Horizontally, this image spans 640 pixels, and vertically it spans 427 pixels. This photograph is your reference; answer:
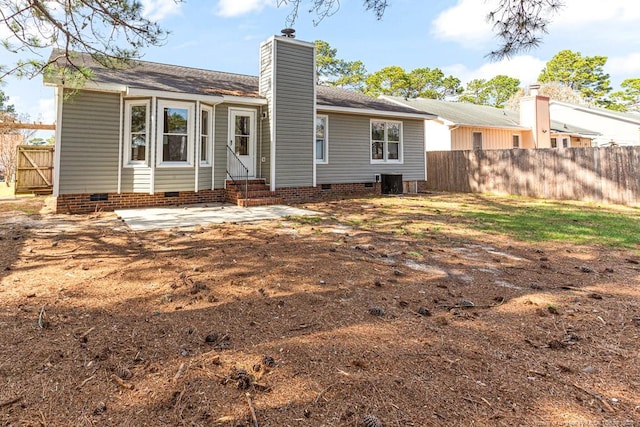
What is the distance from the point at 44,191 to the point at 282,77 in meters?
9.93

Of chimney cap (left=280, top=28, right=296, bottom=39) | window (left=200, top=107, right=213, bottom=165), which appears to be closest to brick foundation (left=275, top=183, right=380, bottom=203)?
window (left=200, top=107, right=213, bottom=165)

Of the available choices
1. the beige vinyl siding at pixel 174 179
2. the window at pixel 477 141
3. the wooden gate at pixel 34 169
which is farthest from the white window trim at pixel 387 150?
the wooden gate at pixel 34 169

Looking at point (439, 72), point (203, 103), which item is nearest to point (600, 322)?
point (203, 103)

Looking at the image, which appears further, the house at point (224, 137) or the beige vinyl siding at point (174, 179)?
the beige vinyl siding at point (174, 179)

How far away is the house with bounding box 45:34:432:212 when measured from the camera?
9102 mm

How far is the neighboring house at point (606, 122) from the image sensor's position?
83.0 feet

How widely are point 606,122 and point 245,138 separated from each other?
2761cm

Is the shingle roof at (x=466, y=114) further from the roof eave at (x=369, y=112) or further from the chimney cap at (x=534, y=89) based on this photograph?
the roof eave at (x=369, y=112)

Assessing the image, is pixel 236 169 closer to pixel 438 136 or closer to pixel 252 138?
pixel 252 138

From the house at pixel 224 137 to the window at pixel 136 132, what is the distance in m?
0.03

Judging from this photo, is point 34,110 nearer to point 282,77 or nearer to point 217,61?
point 217,61

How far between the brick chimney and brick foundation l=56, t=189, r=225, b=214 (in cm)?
1867

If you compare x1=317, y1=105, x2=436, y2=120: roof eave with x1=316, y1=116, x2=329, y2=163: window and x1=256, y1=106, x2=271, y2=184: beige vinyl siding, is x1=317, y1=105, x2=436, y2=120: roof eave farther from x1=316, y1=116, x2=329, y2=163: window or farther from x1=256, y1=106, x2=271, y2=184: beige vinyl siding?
x1=256, y1=106, x2=271, y2=184: beige vinyl siding


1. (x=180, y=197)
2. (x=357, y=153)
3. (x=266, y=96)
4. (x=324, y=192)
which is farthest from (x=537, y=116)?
(x=180, y=197)
